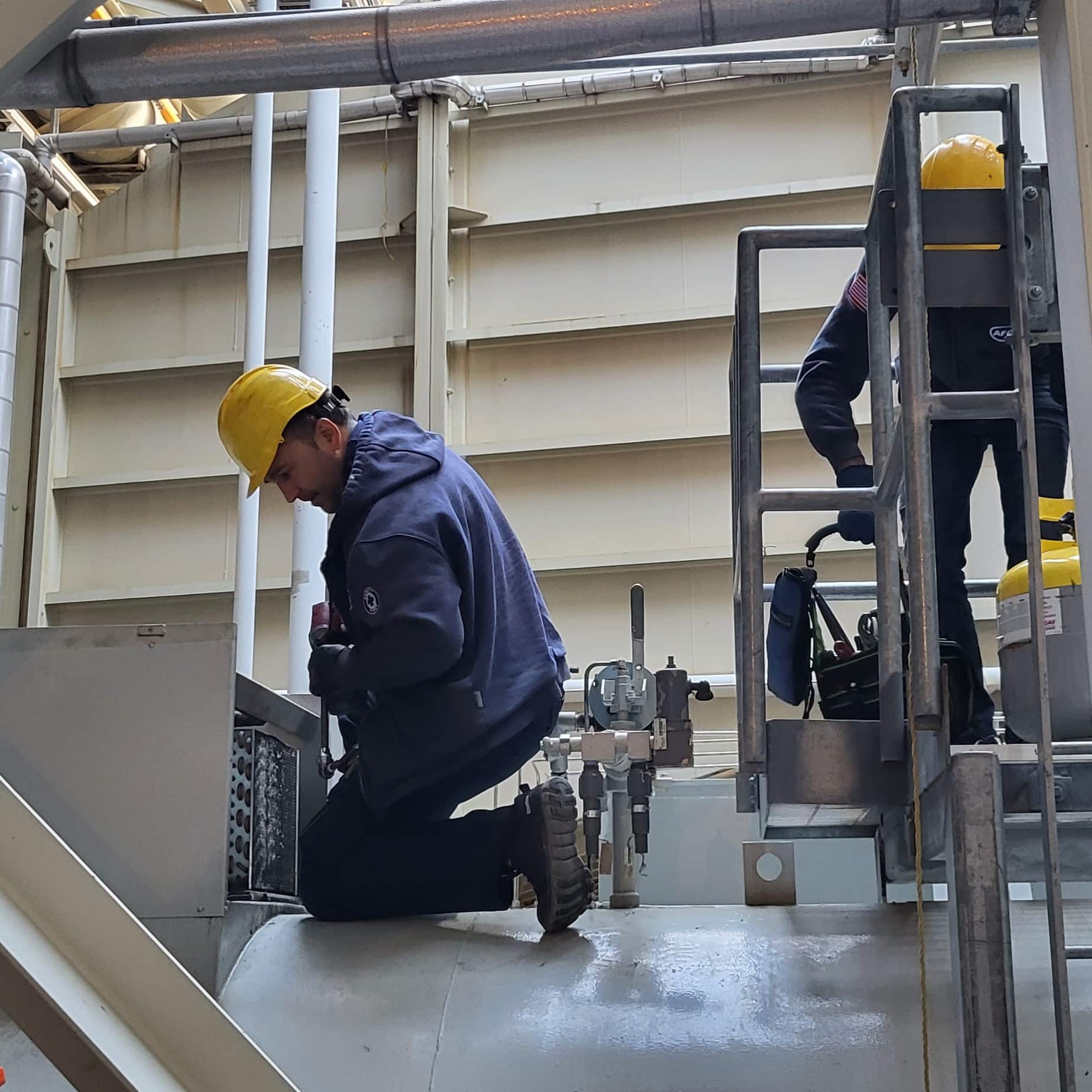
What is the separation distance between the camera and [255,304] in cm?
561

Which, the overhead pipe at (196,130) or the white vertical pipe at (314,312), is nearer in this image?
the white vertical pipe at (314,312)

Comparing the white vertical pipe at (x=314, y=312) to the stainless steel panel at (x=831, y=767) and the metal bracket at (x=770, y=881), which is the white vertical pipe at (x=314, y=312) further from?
the stainless steel panel at (x=831, y=767)

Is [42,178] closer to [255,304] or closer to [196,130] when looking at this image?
[196,130]

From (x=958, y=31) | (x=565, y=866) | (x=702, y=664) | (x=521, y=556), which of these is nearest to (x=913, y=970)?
(x=565, y=866)

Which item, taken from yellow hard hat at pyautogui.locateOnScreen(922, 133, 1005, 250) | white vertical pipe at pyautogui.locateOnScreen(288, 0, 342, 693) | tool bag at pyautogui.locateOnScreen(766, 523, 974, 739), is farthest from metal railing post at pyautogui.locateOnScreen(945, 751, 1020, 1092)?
white vertical pipe at pyautogui.locateOnScreen(288, 0, 342, 693)

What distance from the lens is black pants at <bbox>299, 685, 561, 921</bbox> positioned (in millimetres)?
2141

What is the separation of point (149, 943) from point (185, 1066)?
133mm

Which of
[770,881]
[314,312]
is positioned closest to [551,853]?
[770,881]

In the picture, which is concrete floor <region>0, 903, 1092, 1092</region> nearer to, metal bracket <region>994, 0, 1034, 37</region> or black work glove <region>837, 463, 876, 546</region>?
black work glove <region>837, 463, 876, 546</region>

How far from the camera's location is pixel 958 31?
5.44 m

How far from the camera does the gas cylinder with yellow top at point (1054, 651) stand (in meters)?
1.78

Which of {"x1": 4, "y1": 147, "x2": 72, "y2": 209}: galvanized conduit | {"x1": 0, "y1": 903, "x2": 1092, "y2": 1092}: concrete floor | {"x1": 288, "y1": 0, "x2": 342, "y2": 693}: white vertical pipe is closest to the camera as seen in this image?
{"x1": 0, "y1": 903, "x2": 1092, "y2": 1092}: concrete floor

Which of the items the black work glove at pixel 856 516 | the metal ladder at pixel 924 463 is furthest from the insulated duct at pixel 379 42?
the black work glove at pixel 856 516

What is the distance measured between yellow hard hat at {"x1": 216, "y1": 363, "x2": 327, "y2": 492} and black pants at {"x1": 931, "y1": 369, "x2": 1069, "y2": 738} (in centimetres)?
117
